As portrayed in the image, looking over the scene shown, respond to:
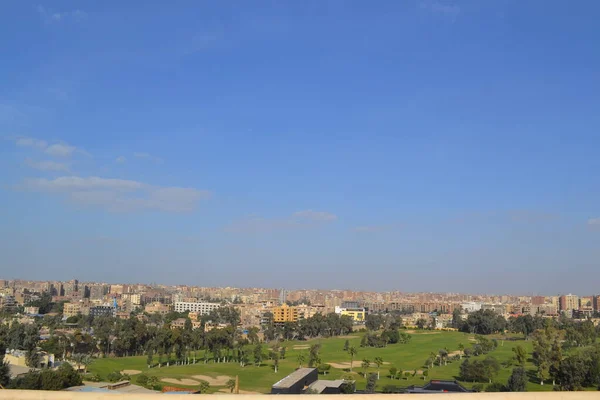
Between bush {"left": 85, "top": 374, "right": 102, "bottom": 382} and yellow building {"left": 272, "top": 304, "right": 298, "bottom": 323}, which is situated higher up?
bush {"left": 85, "top": 374, "right": 102, "bottom": 382}

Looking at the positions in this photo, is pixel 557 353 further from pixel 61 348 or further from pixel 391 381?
pixel 61 348

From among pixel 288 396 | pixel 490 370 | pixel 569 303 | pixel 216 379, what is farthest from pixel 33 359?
pixel 569 303

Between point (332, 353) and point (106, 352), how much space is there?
22484 mm

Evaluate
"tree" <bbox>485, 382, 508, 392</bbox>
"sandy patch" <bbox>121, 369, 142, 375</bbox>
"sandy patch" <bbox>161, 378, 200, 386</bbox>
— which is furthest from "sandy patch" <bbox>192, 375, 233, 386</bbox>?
"tree" <bbox>485, 382, 508, 392</bbox>

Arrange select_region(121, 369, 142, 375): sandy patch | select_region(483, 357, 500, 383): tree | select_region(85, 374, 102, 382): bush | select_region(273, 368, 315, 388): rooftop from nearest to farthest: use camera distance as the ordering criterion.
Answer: select_region(273, 368, 315, 388): rooftop → select_region(85, 374, 102, 382): bush → select_region(483, 357, 500, 383): tree → select_region(121, 369, 142, 375): sandy patch

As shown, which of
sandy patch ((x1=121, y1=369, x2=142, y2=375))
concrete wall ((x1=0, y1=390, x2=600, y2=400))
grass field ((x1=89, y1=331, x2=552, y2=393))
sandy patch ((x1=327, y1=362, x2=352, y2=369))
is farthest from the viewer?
sandy patch ((x1=327, y1=362, x2=352, y2=369))

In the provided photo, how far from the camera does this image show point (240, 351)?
4950 centimetres

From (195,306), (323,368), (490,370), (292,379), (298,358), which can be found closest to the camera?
(292,379)

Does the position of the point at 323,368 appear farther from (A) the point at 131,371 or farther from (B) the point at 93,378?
(B) the point at 93,378

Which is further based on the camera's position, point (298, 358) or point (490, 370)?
point (298, 358)

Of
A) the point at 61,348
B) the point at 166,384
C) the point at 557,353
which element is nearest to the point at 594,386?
the point at 557,353

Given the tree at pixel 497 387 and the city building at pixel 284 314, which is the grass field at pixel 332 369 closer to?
the tree at pixel 497 387

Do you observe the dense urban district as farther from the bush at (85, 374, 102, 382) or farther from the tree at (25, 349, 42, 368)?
the bush at (85, 374, 102, 382)

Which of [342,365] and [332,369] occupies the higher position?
[332,369]
